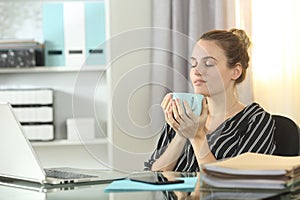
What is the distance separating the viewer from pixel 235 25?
10.2ft

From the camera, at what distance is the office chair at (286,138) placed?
200 centimetres

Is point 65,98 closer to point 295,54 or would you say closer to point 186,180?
point 295,54

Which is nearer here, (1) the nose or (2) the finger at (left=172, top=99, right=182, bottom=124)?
(2) the finger at (left=172, top=99, right=182, bottom=124)

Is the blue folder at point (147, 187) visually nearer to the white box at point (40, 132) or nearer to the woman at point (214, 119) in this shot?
the woman at point (214, 119)

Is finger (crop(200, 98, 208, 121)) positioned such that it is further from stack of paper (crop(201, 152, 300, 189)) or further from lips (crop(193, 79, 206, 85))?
stack of paper (crop(201, 152, 300, 189))

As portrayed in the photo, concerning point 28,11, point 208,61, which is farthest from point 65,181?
point 28,11

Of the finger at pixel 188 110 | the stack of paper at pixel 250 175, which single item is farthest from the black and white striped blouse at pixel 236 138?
the stack of paper at pixel 250 175

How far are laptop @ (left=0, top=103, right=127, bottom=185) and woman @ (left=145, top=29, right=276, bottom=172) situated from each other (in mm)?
260

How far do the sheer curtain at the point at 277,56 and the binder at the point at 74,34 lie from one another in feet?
2.72

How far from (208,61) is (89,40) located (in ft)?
3.81

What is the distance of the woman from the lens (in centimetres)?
193

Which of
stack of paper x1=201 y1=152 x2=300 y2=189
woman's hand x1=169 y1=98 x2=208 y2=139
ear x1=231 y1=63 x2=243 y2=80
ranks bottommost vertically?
stack of paper x1=201 y1=152 x2=300 y2=189

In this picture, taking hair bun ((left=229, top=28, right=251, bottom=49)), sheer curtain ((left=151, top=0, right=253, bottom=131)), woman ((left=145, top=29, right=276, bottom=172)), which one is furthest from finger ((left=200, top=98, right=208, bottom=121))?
sheer curtain ((left=151, top=0, right=253, bottom=131))

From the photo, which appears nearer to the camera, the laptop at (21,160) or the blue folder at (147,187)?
the blue folder at (147,187)
